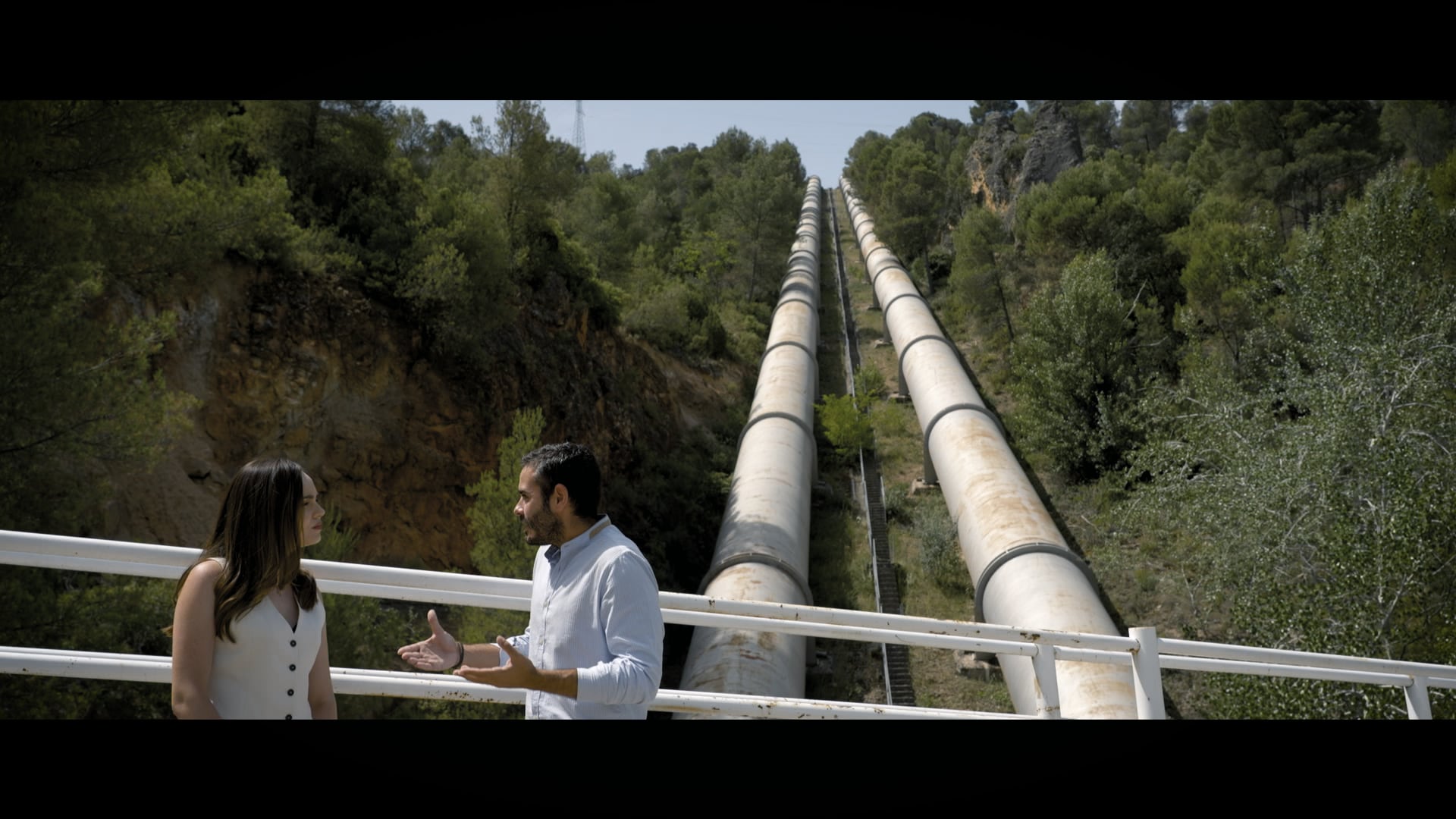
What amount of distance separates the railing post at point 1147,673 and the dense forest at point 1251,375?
7485 millimetres

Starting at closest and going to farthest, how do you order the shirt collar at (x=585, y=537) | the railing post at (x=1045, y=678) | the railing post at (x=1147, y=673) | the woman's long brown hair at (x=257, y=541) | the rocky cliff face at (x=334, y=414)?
the woman's long brown hair at (x=257, y=541)
the shirt collar at (x=585, y=537)
the railing post at (x=1045, y=678)
the railing post at (x=1147, y=673)
the rocky cliff face at (x=334, y=414)

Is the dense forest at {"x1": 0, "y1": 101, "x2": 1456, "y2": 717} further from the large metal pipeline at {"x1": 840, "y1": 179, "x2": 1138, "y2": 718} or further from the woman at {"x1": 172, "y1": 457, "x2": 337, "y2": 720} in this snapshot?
the woman at {"x1": 172, "y1": 457, "x2": 337, "y2": 720}

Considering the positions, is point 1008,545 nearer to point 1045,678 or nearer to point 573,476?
point 1045,678

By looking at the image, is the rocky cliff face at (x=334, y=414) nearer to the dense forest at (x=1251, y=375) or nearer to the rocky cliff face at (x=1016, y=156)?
the dense forest at (x=1251, y=375)

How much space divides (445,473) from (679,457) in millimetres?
6949

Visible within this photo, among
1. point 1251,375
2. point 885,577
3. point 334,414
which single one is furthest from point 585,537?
point 1251,375

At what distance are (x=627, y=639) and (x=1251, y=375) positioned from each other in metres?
18.2

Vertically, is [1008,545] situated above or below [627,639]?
below

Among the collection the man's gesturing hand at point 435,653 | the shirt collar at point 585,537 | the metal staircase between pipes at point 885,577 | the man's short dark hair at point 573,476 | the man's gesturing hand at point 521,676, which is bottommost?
the metal staircase between pipes at point 885,577

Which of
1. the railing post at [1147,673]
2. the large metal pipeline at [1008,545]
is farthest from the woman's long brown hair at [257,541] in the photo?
the large metal pipeline at [1008,545]

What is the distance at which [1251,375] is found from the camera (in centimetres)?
1716

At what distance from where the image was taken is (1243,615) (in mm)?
10781

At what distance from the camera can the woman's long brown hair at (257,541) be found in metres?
2.10
